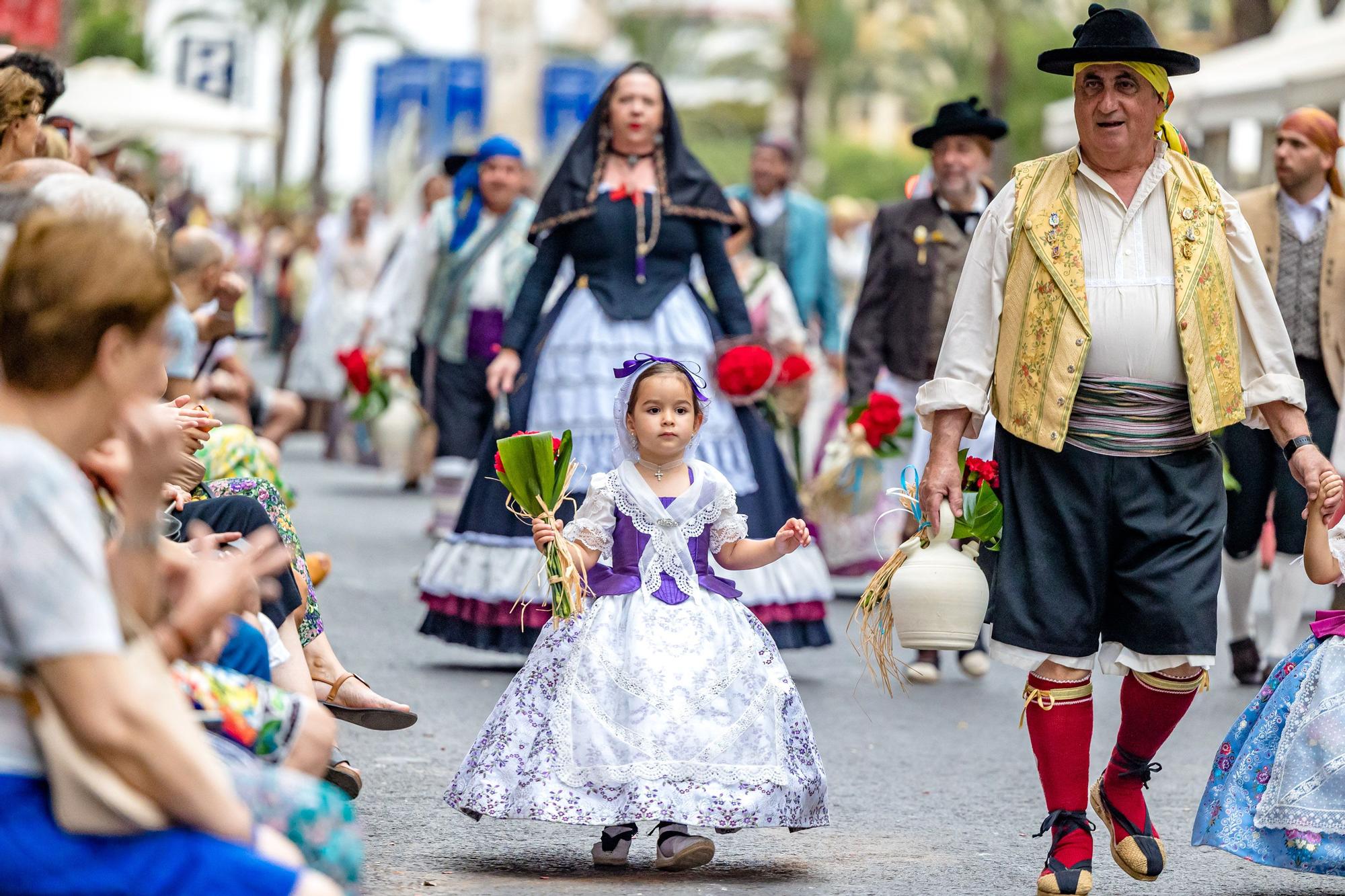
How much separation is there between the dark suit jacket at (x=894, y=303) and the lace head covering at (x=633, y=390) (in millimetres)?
3876

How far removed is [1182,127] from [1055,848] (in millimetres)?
13173

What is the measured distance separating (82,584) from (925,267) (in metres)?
6.98

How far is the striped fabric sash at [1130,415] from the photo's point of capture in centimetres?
528

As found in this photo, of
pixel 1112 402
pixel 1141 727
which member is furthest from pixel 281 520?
pixel 1141 727

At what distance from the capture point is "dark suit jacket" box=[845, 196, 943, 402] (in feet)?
31.3

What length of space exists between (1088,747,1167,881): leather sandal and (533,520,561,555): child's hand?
1.56 meters

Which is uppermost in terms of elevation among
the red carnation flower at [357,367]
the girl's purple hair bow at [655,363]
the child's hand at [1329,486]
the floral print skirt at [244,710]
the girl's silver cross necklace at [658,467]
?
the girl's purple hair bow at [655,363]

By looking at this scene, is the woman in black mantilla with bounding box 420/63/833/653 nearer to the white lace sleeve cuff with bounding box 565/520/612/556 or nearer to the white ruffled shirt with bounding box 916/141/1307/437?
the white lace sleeve cuff with bounding box 565/520/612/556

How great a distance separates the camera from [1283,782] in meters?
5.16

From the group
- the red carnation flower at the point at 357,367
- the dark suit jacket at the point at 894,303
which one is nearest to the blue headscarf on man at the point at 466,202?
the red carnation flower at the point at 357,367

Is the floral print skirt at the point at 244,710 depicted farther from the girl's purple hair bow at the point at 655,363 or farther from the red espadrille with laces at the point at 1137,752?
the red espadrille with laces at the point at 1137,752

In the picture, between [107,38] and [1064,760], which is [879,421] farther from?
[107,38]

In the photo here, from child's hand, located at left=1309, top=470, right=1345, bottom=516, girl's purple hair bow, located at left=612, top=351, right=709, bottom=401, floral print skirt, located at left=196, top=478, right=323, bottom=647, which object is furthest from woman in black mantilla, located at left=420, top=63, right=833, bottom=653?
child's hand, located at left=1309, top=470, right=1345, bottom=516

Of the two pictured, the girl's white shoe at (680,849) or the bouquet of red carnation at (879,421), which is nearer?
the girl's white shoe at (680,849)
